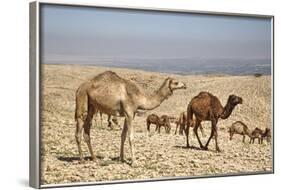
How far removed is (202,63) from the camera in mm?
6352

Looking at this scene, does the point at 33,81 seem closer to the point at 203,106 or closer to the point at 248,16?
the point at 203,106

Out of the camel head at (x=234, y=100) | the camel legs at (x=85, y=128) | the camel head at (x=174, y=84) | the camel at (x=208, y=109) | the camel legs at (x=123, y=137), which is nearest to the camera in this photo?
the camel legs at (x=85, y=128)

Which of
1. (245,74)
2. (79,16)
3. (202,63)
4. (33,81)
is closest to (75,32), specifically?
(79,16)

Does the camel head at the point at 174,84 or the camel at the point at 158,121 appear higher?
the camel head at the point at 174,84

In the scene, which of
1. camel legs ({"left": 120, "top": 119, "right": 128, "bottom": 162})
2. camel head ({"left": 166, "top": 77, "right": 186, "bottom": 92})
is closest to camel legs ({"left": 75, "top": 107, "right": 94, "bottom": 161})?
camel legs ({"left": 120, "top": 119, "right": 128, "bottom": 162})

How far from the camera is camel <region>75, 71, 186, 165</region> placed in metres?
5.84

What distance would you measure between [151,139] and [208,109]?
2.00 ft

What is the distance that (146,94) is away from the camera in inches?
240

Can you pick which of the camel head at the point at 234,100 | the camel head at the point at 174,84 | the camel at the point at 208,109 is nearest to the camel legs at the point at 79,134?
the camel head at the point at 174,84

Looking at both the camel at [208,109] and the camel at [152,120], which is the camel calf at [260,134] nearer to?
the camel at [208,109]

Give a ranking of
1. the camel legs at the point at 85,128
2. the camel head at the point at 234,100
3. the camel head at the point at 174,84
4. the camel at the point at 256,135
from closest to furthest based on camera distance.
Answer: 1. the camel legs at the point at 85,128
2. the camel head at the point at 174,84
3. the camel head at the point at 234,100
4. the camel at the point at 256,135

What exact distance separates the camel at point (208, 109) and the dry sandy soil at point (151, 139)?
4 cm

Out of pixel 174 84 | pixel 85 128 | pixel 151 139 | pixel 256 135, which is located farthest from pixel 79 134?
pixel 256 135

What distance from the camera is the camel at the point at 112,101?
5.84 metres
